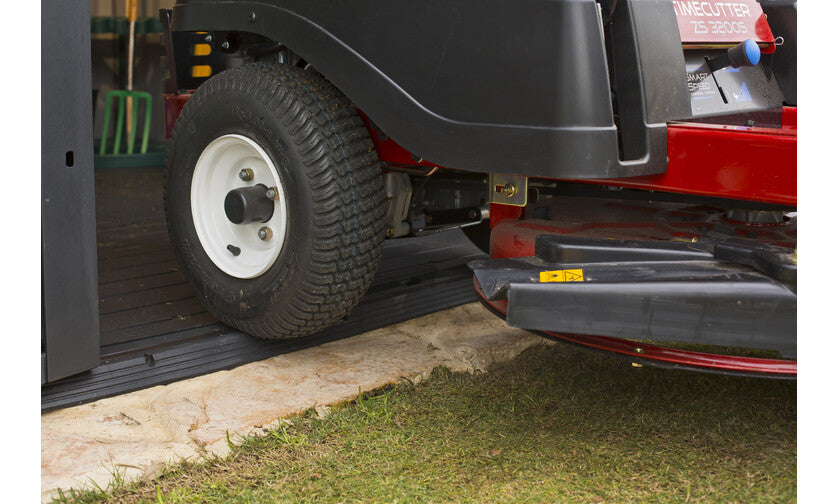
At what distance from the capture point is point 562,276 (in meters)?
1.94

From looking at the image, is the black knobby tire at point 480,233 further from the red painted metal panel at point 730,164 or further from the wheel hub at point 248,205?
the red painted metal panel at point 730,164

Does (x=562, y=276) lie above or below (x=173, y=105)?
below

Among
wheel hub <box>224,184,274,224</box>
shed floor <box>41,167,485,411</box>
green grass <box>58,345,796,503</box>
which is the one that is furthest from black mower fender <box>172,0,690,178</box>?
shed floor <box>41,167,485,411</box>

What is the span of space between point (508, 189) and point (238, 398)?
36.4 inches

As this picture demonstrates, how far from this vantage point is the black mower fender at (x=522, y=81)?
1.89 metres

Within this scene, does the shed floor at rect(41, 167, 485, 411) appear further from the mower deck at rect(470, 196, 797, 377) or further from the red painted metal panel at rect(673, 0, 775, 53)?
the red painted metal panel at rect(673, 0, 775, 53)

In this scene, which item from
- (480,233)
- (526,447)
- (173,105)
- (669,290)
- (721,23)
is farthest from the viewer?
(480,233)

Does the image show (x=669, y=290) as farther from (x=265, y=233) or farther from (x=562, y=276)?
(x=265, y=233)

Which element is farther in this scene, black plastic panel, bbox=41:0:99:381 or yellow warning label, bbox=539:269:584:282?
black plastic panel, bbox=41:0:99:381

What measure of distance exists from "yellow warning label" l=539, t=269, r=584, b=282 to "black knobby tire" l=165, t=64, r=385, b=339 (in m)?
0.67

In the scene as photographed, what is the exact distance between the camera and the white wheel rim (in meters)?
2.67

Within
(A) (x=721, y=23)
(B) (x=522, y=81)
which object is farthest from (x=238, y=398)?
(A) (x=721, y=23)

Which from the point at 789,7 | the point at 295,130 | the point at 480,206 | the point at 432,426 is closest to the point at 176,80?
the point at 295,130

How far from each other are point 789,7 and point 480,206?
44.9 inches
